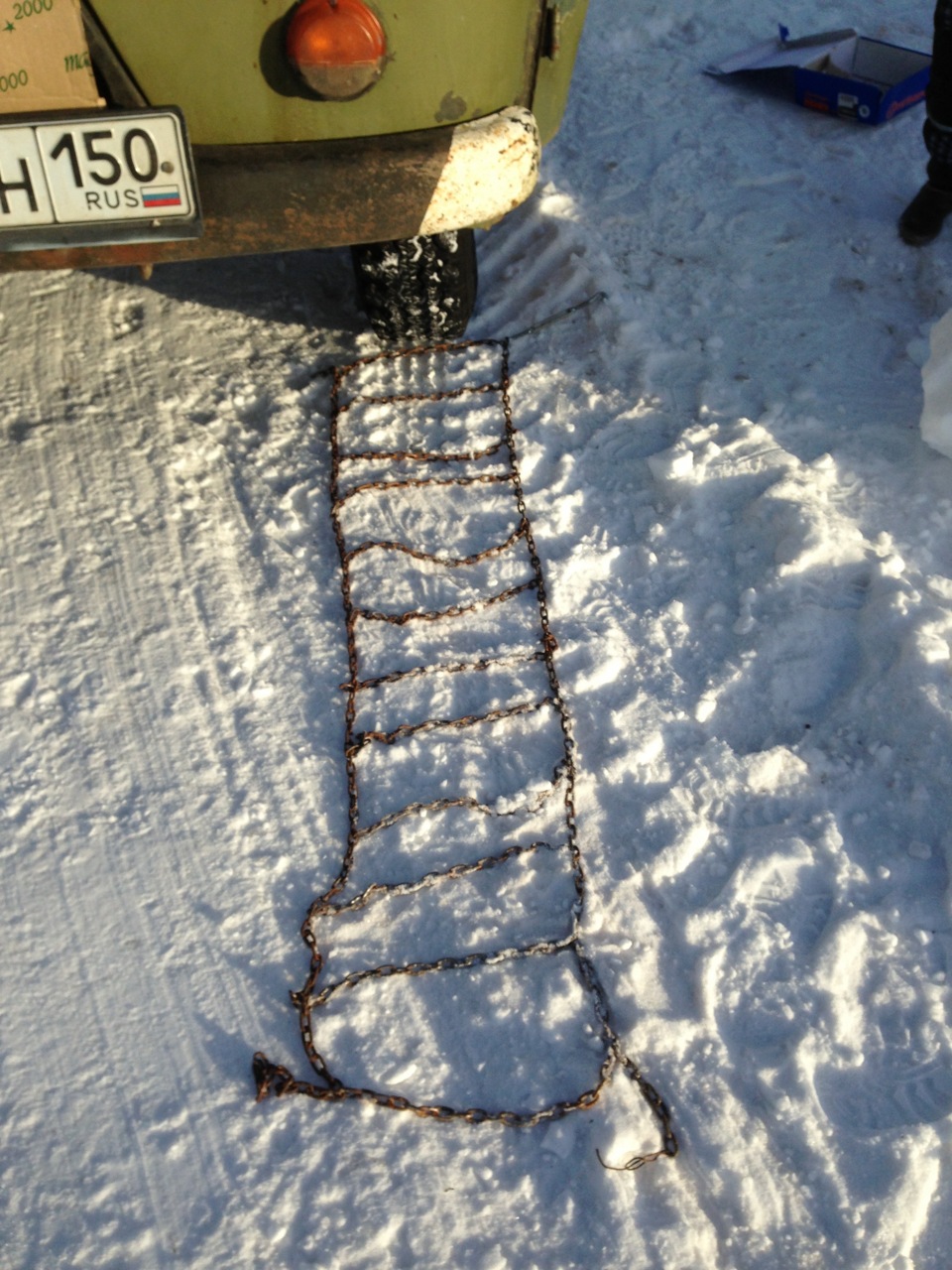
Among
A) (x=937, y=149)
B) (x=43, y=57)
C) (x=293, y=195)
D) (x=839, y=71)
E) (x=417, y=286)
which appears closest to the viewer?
(x=43, y=57)

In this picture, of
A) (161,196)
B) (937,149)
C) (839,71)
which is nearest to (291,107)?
(161,196)

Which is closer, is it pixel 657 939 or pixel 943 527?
pixel 657 939

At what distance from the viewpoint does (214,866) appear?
2.11 m

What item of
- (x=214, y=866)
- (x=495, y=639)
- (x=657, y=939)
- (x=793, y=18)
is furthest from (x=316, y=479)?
(x=793, y=18)

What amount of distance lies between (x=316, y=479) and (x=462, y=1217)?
1771mm

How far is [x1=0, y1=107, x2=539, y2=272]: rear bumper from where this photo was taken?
225 centimetres

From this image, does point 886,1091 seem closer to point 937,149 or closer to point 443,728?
point 443,728

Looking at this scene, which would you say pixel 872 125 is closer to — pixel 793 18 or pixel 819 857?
pixel 793 18

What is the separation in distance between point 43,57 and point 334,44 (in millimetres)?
538

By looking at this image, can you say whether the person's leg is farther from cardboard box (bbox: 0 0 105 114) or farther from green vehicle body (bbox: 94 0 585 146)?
cardboard box (bbox: 0 0 105 114)

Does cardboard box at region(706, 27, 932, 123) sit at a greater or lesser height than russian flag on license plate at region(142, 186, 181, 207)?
lesser

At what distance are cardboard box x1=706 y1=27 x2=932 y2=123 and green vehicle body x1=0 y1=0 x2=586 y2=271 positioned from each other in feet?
6.71

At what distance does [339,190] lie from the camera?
229 cm

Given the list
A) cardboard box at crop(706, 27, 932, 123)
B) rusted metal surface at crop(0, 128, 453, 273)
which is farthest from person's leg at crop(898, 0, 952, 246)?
rusted metal surface at crop(0, 128, 453, 273)
